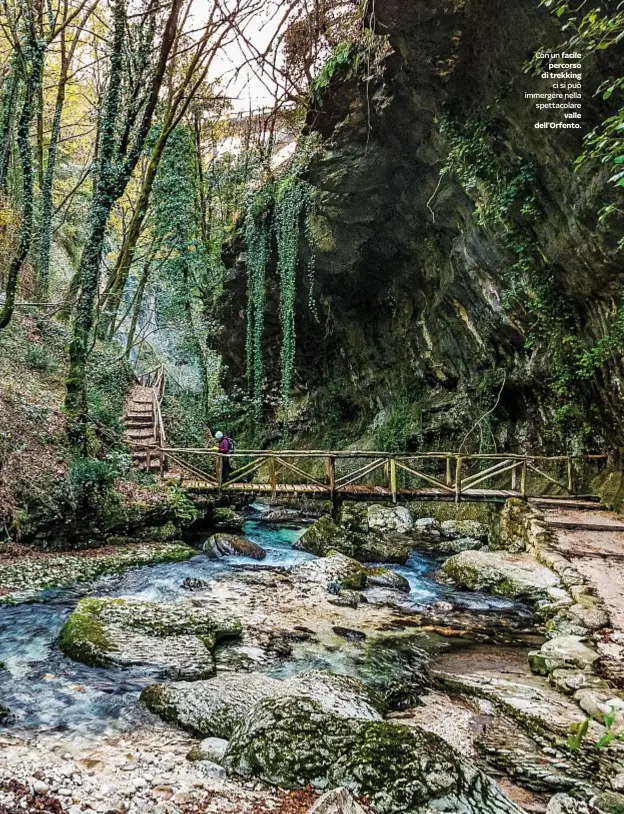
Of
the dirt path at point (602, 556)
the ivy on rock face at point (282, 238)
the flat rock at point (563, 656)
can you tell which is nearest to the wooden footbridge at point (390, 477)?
the dirt path at point (602, 556)

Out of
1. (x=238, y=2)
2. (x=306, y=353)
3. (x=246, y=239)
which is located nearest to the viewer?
(x=238, y=2)

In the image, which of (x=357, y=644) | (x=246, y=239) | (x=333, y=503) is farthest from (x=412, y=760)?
(x=246, y=239)

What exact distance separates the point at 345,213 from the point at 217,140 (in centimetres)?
597

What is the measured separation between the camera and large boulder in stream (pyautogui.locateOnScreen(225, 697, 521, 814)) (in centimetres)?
251

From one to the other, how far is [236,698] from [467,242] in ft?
31.8

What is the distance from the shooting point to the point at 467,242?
1056 centimetres

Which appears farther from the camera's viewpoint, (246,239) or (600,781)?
(246,239)

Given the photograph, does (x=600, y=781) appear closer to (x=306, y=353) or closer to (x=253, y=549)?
(x=253, y=549)

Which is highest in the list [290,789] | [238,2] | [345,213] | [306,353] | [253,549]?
[238,2]

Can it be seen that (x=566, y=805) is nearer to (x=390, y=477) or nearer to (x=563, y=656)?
(x=563, y=656)

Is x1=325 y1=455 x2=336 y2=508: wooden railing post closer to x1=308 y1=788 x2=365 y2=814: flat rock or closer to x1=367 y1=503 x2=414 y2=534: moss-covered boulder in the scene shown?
x1=367 y1=503 x2=414 y2=534: moss-covered boulder

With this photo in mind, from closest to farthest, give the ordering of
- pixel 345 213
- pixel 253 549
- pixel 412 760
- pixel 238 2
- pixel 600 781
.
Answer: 1. pixel 412 760
2. pixel 600 781
3. pixel 238 2
4. pixel 253 549
5. pixel 345 213

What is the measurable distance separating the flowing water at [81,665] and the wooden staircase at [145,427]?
3.28m

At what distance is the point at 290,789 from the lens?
2.71 m
